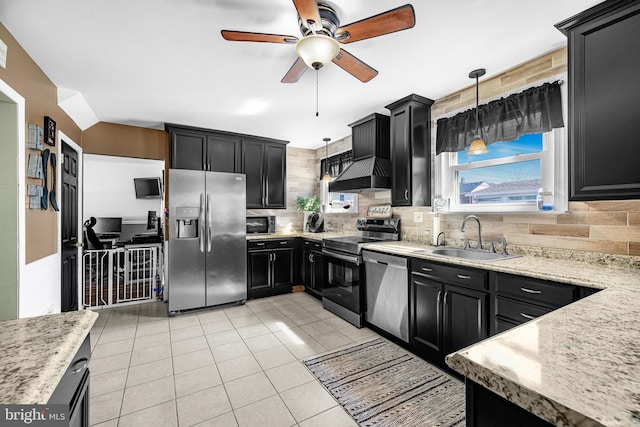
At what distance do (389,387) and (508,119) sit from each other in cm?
237

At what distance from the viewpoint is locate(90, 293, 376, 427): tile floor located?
1.80 metres

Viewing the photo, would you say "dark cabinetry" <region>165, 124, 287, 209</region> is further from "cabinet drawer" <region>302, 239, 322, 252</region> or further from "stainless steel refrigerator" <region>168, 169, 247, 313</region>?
"cabinet drawer" <region>302, 239, 322, 252</region>

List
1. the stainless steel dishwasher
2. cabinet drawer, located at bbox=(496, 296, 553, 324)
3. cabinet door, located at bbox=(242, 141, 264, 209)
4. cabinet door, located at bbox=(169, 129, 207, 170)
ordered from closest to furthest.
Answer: cabinet drawer, located at bbox=(496, 296, 553, 324)
the stainless steel dishwasher
cabinet door, located at bbox=(169, 129, 207, 170)
cabinet door, located at bbox=(242, 141, 264, 209)

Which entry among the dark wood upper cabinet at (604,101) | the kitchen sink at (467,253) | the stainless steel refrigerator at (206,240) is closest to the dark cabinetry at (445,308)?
the kitchen sink at (467,253)

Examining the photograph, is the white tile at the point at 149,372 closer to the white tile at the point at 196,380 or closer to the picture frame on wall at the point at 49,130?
the white tile at the point at 196,380

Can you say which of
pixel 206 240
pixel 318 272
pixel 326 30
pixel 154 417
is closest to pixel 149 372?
pixel 154 417

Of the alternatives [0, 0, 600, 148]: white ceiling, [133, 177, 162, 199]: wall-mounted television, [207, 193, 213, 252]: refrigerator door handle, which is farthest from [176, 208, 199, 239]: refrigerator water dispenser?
[133, 177, 162, 199]: wall-mounted television

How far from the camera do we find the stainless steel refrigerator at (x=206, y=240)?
139 inches

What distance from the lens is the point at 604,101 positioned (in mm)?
1553

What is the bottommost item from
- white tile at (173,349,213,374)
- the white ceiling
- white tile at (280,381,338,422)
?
white tile at (280,381,338,422)

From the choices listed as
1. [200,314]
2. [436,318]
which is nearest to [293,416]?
[436,318]

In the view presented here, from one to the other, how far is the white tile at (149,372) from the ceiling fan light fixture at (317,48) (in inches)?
98.5

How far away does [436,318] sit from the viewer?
231 cm

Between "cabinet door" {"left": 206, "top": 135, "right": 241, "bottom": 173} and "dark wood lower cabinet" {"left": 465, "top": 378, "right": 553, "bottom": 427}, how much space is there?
13.5ft
